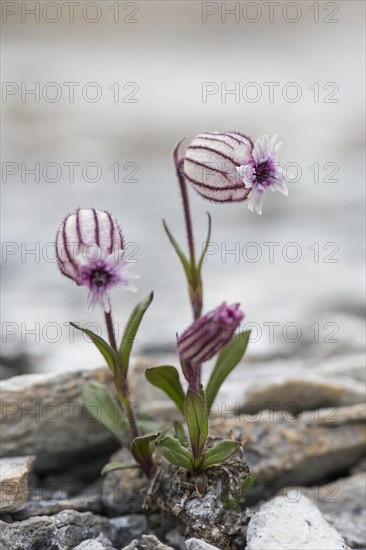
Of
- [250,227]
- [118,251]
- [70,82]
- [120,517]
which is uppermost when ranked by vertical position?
[70,82]

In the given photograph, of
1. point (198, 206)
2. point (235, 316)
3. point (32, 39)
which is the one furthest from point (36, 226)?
point (32, 39)

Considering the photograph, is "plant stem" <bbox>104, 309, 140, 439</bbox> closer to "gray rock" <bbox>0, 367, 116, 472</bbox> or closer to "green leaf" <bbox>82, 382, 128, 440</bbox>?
"green leaf" <bbox>82, 382, 128, 440</bbox>

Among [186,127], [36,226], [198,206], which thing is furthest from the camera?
[186,127]

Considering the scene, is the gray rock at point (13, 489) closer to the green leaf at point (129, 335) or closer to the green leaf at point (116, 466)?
the green leaf at point (116, 466)

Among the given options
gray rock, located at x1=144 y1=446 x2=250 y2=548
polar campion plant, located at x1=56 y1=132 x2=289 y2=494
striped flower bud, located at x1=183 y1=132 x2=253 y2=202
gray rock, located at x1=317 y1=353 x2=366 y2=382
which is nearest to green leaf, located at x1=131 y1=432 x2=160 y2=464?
polar campion plant, located at x1=56 y1=132 x2=289 y2=494

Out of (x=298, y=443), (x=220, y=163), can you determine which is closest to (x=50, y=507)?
(x=298, y=443)

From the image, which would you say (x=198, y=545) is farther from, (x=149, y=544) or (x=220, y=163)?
(x=220, y=163)

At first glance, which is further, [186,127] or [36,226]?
[186,127]

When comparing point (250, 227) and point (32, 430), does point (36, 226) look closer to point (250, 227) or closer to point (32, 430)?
point (250, 227)
